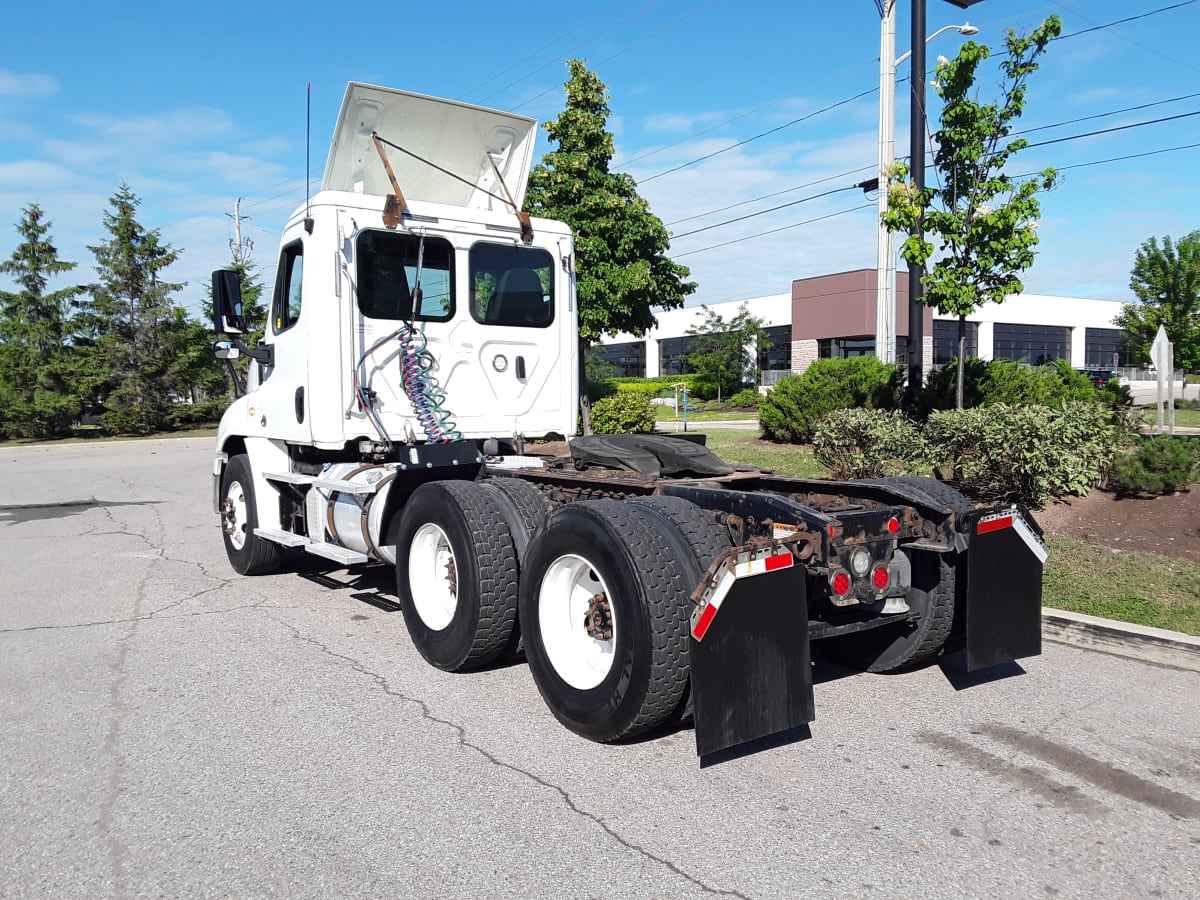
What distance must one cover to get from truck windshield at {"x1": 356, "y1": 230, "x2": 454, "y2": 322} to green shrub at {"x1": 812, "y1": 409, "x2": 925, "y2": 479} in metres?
5.55

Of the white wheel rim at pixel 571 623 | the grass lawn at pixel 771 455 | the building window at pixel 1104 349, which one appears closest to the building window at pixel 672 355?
the building window at pixel 1104 349

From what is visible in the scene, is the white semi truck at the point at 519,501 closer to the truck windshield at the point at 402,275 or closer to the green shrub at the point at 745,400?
the truck windshield at the point at 402,275

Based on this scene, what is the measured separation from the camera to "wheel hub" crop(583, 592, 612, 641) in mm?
4184

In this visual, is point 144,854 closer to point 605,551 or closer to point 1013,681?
point 605,551

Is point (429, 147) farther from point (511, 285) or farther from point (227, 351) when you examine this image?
point (227, 351)

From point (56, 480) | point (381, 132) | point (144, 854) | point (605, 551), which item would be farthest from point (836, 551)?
point (56, 480)

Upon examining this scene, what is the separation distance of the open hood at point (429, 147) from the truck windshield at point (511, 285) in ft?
1.90

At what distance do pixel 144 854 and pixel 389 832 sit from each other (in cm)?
87

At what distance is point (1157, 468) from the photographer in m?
8.97

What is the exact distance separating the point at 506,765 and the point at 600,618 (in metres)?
0.77

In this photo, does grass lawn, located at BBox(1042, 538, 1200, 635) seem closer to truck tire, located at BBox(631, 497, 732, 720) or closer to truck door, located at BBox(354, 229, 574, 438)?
truck tire, located at BBox(631, 497, 732, 720)

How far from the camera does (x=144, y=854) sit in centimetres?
329

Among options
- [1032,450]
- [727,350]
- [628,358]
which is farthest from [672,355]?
[1032,450]

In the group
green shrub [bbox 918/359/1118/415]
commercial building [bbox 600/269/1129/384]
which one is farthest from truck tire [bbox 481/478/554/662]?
commercial building [bbox 600/269/1129/384]
